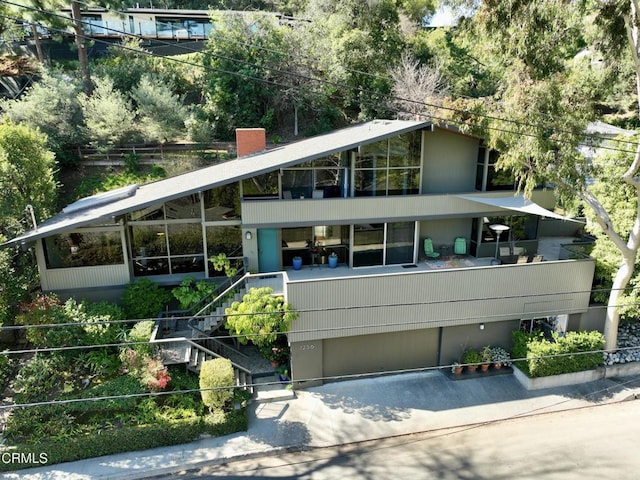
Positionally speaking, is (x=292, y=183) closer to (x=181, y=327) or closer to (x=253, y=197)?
(x=253, y=197)

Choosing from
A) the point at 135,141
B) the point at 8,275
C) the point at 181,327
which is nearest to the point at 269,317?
the point at 181,327

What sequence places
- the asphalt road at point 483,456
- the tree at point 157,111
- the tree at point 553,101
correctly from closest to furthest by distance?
1. the asphalt road at point 483,456
2. the tree at point 553,101
3. the tree at point 157,111

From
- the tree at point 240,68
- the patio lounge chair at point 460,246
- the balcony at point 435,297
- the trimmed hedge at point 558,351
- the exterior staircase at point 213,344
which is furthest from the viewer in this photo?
the tree at point 240,68

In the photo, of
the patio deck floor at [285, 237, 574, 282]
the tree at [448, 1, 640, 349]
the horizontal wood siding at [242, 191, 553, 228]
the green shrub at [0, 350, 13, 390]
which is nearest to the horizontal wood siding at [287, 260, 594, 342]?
the patio deck floor at [285, 237, 574, 282]

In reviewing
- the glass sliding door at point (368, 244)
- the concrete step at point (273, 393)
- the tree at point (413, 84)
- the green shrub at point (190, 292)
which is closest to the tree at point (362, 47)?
the tree at point (413, 84)

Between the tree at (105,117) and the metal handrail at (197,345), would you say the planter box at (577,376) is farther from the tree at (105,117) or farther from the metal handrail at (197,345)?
the tree at (105,117)

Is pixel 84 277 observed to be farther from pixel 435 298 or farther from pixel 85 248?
pixel 435 298
